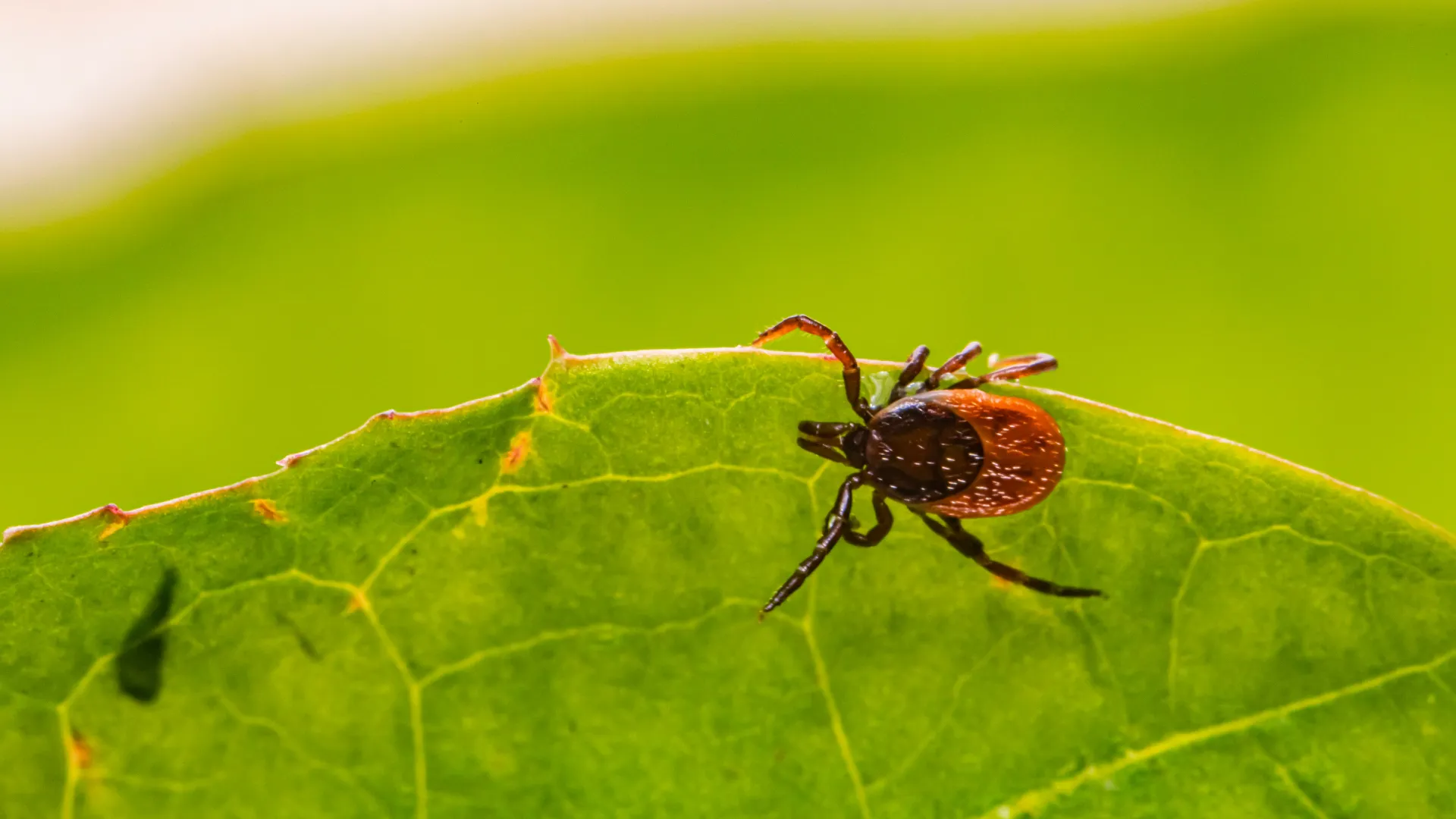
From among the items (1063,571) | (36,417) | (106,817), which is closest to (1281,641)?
(1063,571)

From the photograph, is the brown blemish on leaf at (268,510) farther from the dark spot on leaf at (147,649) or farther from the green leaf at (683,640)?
the dark spot on leaf at (147,649)

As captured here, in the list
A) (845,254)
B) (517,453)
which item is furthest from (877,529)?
(845,254)

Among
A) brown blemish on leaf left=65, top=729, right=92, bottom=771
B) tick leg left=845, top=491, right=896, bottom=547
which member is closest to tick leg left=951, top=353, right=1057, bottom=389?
tick leg left=845, top=491, right=896, bottom=547

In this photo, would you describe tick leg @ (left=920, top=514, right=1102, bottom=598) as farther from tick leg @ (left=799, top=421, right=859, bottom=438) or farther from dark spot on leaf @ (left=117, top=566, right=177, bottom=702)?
dark spot on leaf @ (left=117, top=566, right=177, bottom=702)

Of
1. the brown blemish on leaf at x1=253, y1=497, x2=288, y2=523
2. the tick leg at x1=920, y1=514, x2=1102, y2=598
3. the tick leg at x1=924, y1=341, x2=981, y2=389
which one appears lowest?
the tick leg at x1=920, y1=514, x2=1102, y2=598

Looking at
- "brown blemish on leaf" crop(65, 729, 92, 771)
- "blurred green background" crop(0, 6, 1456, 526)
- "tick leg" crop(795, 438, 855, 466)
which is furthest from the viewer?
"blurred green background" crop(0, 6, 1456, 526)

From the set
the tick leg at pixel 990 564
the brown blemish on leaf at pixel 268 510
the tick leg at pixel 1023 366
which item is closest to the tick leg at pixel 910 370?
the tick leg at pixel 1023 366

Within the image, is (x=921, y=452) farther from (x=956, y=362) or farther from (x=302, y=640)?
(x=302, y=640)
